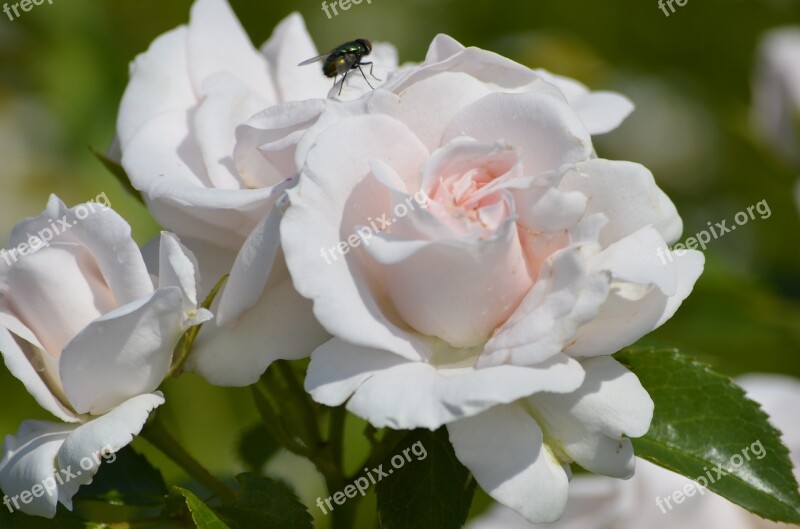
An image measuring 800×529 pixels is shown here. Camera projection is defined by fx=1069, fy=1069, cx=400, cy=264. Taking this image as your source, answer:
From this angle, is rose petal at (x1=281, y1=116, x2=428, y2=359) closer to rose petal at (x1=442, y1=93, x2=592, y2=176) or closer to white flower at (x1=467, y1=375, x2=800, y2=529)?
rose petal at (x1=442, y1=93, x2=592, y2=176)

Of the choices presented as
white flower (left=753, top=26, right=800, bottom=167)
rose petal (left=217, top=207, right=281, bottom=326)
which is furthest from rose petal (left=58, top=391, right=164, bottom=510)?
white flower (left=753, top=26, right=800, bottom=167)

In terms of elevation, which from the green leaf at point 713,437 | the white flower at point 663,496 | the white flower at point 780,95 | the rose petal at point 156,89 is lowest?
the white flower at point 780,95

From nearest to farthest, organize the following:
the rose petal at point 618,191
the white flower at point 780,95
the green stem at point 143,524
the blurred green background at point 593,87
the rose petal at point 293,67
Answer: the rose petal at point 618,191 < the green stem at point 143,524 < the rose petal at point 293,67 < the blurred green background at point 593,87 < the white flower at point 780,95

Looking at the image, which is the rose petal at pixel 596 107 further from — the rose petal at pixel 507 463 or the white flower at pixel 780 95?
the white flower at pixel 780 95

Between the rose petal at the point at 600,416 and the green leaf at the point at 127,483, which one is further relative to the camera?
the green leaf at the point at 127,483

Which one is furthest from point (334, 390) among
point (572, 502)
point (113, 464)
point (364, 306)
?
point (572, 502)

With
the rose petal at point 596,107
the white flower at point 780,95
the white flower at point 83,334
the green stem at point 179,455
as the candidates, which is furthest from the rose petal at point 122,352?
the white flower at point 780,95

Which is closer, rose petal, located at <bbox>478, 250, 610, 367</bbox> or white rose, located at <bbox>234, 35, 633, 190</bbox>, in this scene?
rose petal, located at <bbox>478, 250, 610, 367</bbox>
